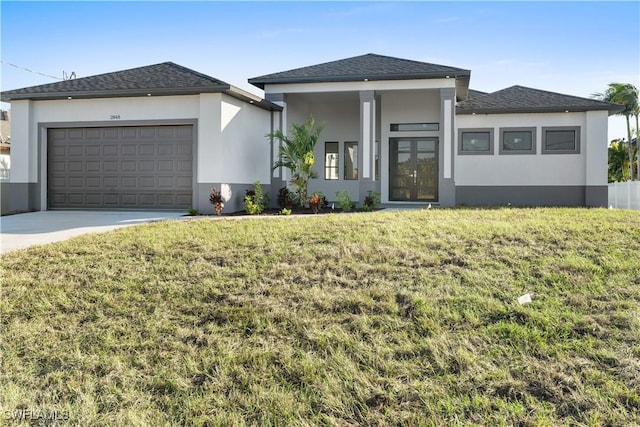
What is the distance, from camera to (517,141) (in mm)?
16641

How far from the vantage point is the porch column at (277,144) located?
15.9m

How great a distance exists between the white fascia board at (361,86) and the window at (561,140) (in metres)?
4.21

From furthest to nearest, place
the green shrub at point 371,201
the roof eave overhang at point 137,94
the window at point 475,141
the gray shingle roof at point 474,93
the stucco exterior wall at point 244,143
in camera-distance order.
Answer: the gray shingle roof at point 474,93, the window at point 475,141, the green shrub at point 371,201, the stucco exterior wall at point 244,143, the roof eave overhang at point 137,94

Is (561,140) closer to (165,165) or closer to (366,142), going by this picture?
(366,142)

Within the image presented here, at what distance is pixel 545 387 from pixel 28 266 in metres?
6.21

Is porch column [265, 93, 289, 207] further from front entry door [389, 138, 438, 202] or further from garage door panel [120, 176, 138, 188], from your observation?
garage door panel [120, 176, 138, 188]

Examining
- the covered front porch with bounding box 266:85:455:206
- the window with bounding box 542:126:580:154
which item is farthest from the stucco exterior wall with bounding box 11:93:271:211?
the window with bounding box 542:126:580:154

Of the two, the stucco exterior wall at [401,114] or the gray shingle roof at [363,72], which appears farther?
the stucco exterior wall at [401,114]

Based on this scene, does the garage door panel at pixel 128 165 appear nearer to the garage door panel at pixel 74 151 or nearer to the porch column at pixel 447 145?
the garage door panel at pixel 74 151

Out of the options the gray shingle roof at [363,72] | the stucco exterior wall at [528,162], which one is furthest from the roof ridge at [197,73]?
the stucco exterior wall at [528,162]

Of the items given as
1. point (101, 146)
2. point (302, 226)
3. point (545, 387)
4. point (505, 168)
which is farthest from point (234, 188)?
point (545, 387)

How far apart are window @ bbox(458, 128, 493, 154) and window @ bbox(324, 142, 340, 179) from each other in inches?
178

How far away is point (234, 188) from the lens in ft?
45.5

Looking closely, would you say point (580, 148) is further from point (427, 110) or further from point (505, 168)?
point (427, 110)
